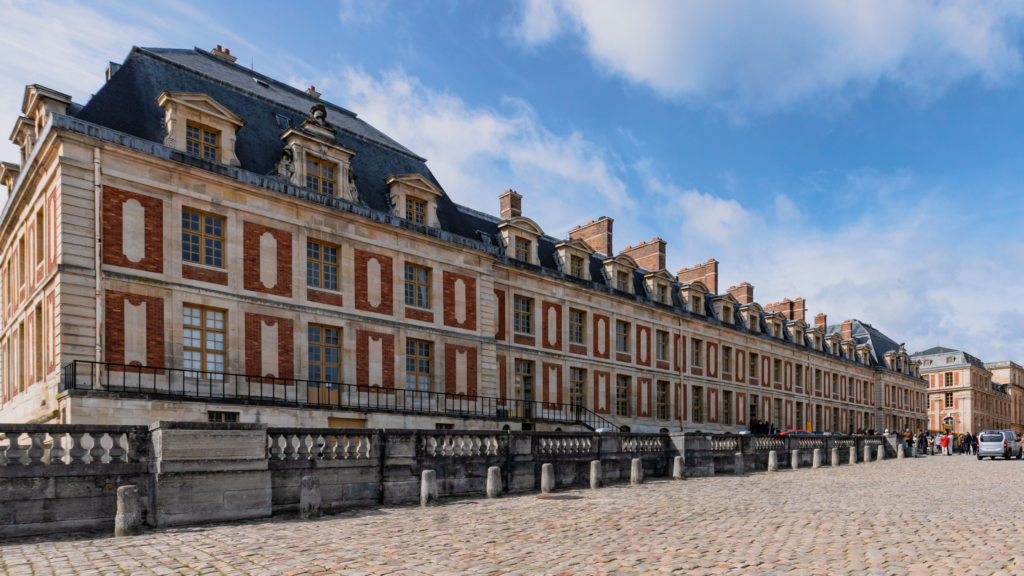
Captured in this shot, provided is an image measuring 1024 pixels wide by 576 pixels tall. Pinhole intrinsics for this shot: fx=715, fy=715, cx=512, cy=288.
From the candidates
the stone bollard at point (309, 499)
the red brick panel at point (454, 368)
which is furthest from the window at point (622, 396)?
the stone bollard at point (309, 499)

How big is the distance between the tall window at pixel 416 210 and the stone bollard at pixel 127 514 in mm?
16049

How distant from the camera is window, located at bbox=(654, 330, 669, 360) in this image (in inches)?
1451

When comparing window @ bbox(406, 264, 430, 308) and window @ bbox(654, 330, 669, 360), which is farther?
window @ bbox(654, 330, 669, 360)

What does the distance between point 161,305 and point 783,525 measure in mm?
15554

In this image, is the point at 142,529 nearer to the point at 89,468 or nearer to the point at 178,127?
the point at 89,468

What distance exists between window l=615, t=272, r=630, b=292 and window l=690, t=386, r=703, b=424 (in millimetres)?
7656

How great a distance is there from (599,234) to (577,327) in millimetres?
6829

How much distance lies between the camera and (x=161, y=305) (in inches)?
725

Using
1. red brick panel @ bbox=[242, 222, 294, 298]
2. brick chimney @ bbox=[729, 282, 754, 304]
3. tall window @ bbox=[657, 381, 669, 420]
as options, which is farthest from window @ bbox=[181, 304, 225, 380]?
brick chimney @ bbox=[729, 282, 754, 304]

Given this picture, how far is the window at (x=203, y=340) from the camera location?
18844 mm

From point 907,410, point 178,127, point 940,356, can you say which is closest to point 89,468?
point 178,127

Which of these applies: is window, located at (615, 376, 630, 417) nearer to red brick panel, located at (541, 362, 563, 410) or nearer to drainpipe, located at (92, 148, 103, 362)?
red brick panel, located at (541, 362, 563, 410)

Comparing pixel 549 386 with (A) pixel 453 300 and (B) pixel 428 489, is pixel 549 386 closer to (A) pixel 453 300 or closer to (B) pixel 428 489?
(A) pixel 453 300

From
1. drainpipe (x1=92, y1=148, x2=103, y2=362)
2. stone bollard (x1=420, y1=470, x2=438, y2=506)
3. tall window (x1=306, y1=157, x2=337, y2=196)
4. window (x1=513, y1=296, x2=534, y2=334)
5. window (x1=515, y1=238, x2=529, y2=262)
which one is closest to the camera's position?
stone bollard (x1=420, y1=470, x2=438, y2=506)
